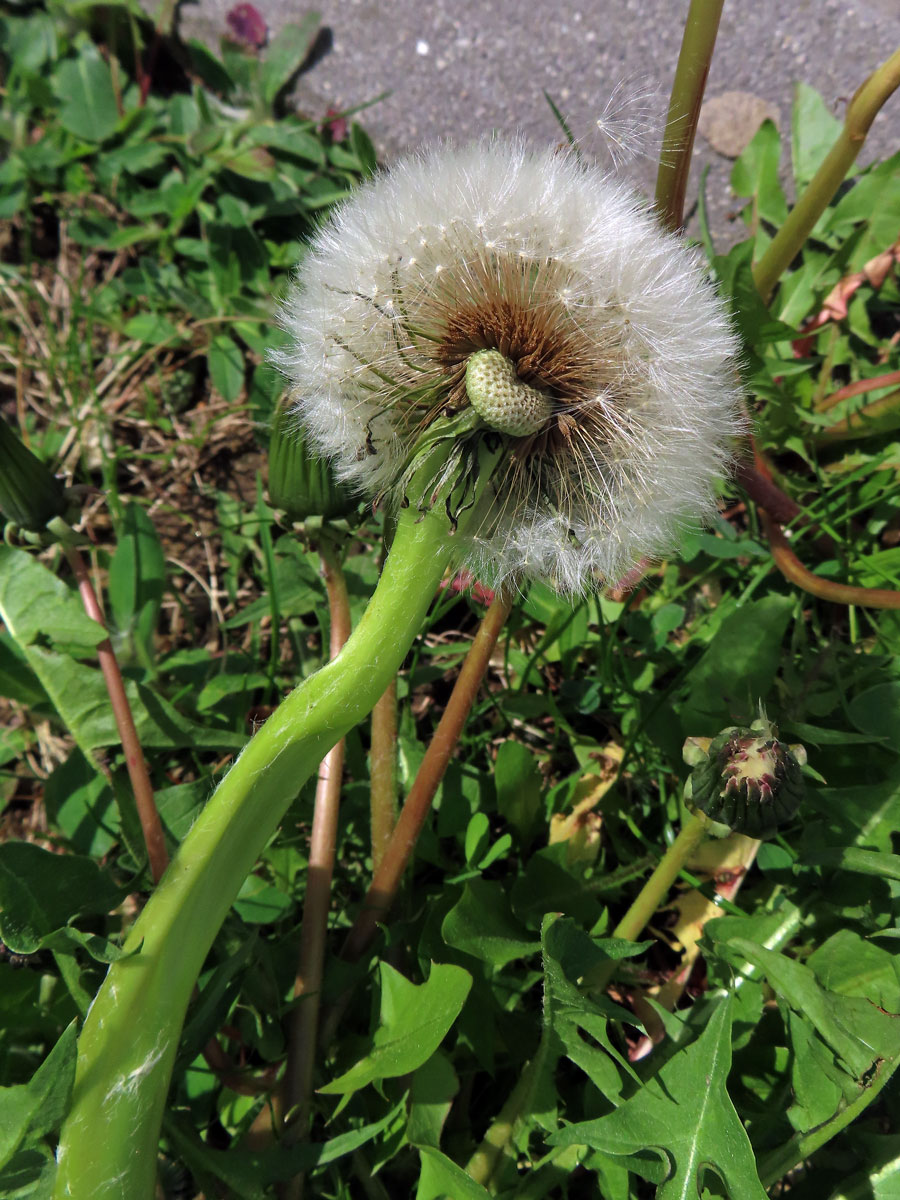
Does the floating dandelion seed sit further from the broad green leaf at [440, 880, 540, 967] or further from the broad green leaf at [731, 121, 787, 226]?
the broad green leaf at [440, 880, 540, 967]

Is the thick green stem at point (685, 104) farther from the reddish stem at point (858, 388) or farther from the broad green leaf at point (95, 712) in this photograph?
the broad green leaf at point (95, 712)

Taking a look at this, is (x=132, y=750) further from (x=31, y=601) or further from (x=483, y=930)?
(x=483, y=930)

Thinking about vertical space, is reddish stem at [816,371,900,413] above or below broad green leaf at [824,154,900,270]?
below

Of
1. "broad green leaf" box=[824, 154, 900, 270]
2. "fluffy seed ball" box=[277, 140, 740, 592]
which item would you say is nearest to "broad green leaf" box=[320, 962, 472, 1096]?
"fluffy seed ball" box=[277, 140, 740, 592]

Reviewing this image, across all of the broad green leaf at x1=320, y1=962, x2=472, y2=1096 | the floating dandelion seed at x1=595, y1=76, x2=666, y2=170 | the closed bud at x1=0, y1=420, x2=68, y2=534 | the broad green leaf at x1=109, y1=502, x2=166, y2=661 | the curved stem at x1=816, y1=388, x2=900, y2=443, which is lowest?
the broad green leaf at x1=320, y1=962, x2=472, y2=1096

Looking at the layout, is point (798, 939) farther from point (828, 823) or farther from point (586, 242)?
point (586, 242)

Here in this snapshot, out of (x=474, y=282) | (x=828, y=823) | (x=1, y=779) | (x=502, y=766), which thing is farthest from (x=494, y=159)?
(x=1, y=779)

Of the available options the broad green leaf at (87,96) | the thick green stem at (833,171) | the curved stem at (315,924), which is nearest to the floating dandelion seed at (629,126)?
the thick green stem at (833,171)
